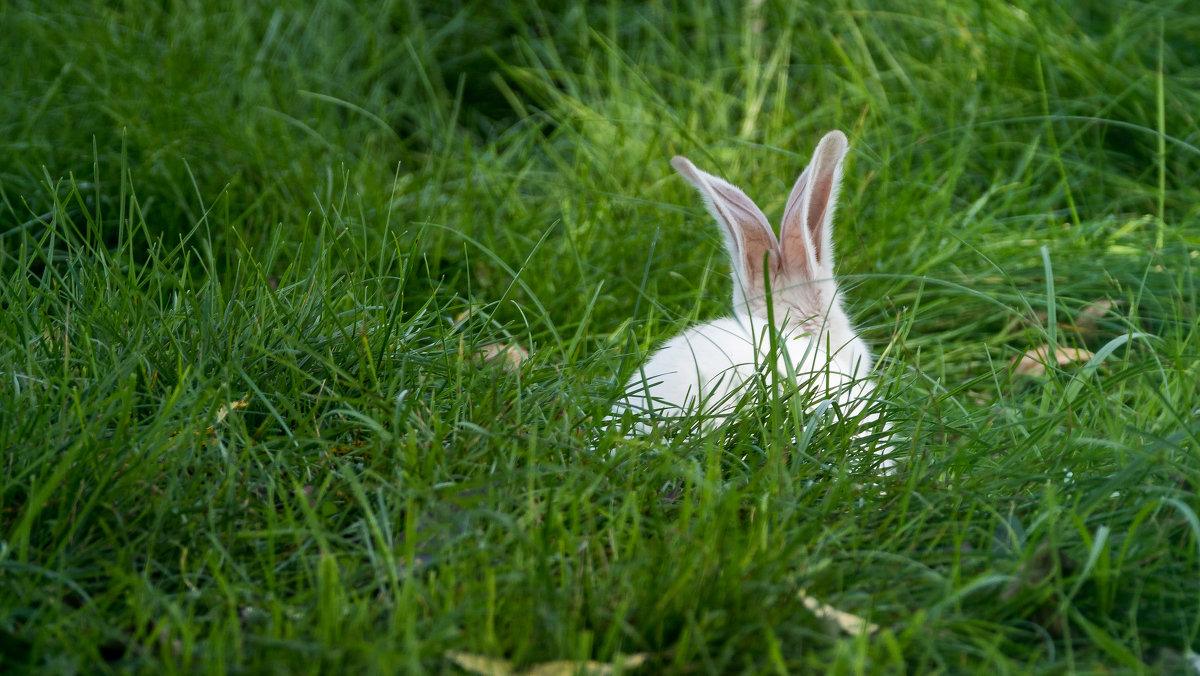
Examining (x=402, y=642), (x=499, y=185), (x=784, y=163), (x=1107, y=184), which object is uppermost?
(x=1107, y=184)

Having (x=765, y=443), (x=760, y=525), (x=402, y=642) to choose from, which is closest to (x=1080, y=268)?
(x=765, y=443)

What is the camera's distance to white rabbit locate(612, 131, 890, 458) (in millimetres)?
2568

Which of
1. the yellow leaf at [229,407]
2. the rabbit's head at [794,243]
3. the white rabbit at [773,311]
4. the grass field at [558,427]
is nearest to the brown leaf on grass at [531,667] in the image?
the grass field at [558,427]

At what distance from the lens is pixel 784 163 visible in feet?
13.2

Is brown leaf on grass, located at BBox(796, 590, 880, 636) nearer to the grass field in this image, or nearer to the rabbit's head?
the grass field

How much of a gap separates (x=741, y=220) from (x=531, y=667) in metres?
1.37

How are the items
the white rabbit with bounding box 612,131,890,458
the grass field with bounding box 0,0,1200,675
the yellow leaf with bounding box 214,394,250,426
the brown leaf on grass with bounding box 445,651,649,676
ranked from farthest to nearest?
1. the white rabbit with bounding box 612,131,890,458
2. the yellow leaf with bounding box 214,394,250,426
3. the grass field with bounding box 0,0,1200,675
4. the brown leaf on grass with bounding box 445,651,649,676

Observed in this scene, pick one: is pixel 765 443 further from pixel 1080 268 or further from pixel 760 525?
pixel 1080 268

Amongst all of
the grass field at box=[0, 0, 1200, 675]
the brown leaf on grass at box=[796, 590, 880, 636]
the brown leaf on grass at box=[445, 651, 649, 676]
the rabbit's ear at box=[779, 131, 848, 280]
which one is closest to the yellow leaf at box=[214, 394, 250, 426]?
the grass field at box=[0, 0, 1200, 675]

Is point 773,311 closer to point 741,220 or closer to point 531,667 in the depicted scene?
point 741,220

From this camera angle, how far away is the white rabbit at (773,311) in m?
2.57

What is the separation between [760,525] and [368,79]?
11.7 ft

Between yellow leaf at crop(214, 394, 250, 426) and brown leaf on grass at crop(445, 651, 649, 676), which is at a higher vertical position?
yellow leaf at crop(214, 394, 250, 426)

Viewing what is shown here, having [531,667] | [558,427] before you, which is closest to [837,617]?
[531,667]
